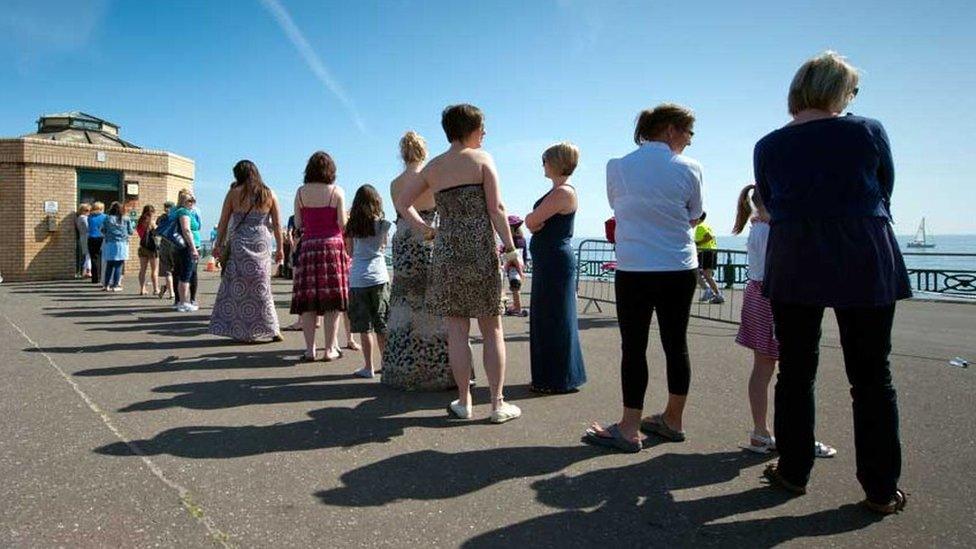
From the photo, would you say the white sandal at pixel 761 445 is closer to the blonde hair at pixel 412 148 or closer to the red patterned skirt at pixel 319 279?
the blonde hair at pixel 412 148

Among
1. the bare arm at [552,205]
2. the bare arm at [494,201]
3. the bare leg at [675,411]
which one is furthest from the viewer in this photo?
the bare arm at [552,205]

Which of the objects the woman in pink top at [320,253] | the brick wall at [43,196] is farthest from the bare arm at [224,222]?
the brick wall at [43,196]

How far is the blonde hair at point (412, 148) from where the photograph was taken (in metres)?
4.92

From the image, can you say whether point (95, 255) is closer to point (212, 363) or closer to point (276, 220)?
point (276, 220)

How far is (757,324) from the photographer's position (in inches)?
144

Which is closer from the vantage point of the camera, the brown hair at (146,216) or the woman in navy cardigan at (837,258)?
the woman in navy cardigan at (837,258)

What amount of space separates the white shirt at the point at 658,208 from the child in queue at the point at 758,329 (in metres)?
0.39

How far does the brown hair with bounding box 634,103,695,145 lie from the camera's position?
361cm

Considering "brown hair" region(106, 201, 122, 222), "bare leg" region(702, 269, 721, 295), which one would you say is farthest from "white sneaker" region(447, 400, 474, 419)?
"brown hair" region(106, 201, 122, 222)

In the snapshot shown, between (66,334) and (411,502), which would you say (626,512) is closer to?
(411,502)

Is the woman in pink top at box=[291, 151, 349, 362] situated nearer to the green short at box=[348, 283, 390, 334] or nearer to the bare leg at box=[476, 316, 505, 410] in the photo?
the green short at box=[348, 283, 390, 334]

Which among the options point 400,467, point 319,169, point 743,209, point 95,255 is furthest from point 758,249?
point 95,255

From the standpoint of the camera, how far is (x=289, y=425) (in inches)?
155

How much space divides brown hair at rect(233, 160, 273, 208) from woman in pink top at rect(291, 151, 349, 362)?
0.75 metres
